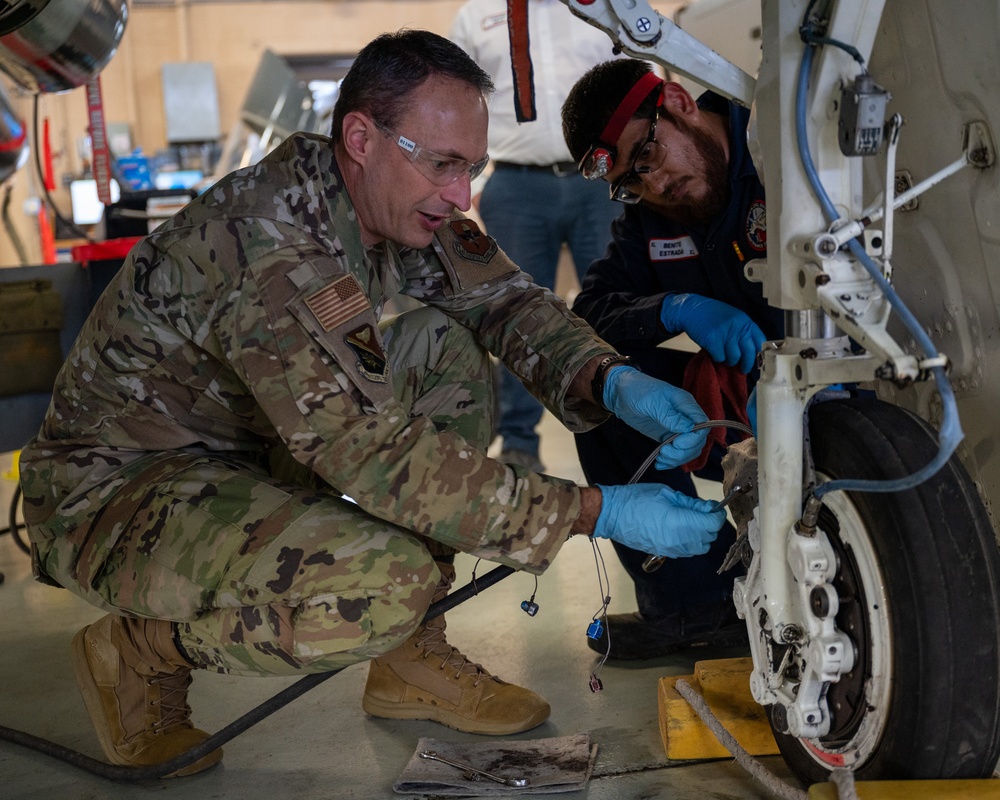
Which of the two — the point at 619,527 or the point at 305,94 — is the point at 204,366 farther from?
the point at 305,94

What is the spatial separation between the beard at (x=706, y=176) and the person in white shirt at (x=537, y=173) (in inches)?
49.4

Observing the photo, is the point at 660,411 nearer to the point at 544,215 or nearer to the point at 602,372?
the point at 602,372

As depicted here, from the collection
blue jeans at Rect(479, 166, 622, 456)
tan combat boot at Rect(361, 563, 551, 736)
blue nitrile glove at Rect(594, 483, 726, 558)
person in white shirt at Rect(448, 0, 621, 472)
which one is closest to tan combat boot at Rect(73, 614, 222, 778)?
Result: tan combat boot at Rect(361, 563, 551, 736)

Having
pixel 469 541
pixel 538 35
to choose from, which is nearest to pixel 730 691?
pixel 469 541

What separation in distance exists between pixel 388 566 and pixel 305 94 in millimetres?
4512

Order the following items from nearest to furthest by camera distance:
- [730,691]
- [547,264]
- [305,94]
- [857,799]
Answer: [857,799]
[730,691]
[547,264]
[305,94]

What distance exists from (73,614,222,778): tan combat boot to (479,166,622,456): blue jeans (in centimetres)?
182

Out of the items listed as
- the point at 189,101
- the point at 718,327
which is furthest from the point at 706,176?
the point at 189,101

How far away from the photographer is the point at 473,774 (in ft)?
4.67

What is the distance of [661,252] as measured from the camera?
1920 millimetres

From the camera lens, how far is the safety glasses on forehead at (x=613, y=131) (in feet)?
5.74

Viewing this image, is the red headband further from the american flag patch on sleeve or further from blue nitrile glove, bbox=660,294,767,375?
the american flag patch on sleeve

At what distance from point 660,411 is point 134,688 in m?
0.86

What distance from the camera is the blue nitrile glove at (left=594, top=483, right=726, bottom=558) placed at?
1.32 metres
